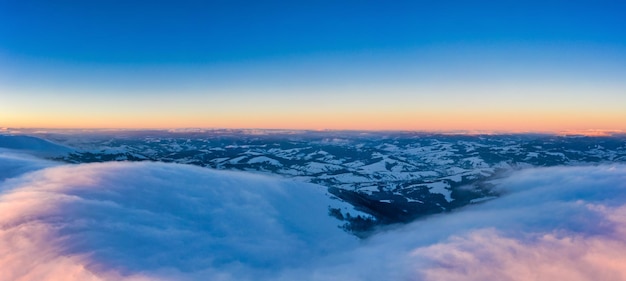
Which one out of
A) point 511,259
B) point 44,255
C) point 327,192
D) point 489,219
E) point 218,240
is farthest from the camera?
point 327,192

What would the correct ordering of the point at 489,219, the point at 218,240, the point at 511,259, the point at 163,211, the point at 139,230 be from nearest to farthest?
the point at 511,259, the point at 139,230, the point at 218,240, the point at 163,211, the point at 489,219

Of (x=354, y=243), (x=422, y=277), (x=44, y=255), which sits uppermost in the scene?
(x=44, y=255)

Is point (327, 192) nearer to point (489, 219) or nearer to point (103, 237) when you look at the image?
point (489, 219)

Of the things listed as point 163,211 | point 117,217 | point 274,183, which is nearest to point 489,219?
point 274,183

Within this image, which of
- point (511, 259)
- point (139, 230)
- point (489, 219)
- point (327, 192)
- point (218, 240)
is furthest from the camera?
point (327, 192)

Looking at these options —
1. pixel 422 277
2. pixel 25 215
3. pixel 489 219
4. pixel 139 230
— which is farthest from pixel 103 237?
pixel 489 219

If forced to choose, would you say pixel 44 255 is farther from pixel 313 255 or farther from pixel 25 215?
pixel 313 255

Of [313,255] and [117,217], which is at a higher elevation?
[117,217]

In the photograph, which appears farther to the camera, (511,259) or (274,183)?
(274,183)

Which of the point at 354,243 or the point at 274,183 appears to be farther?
the point at 274,183
